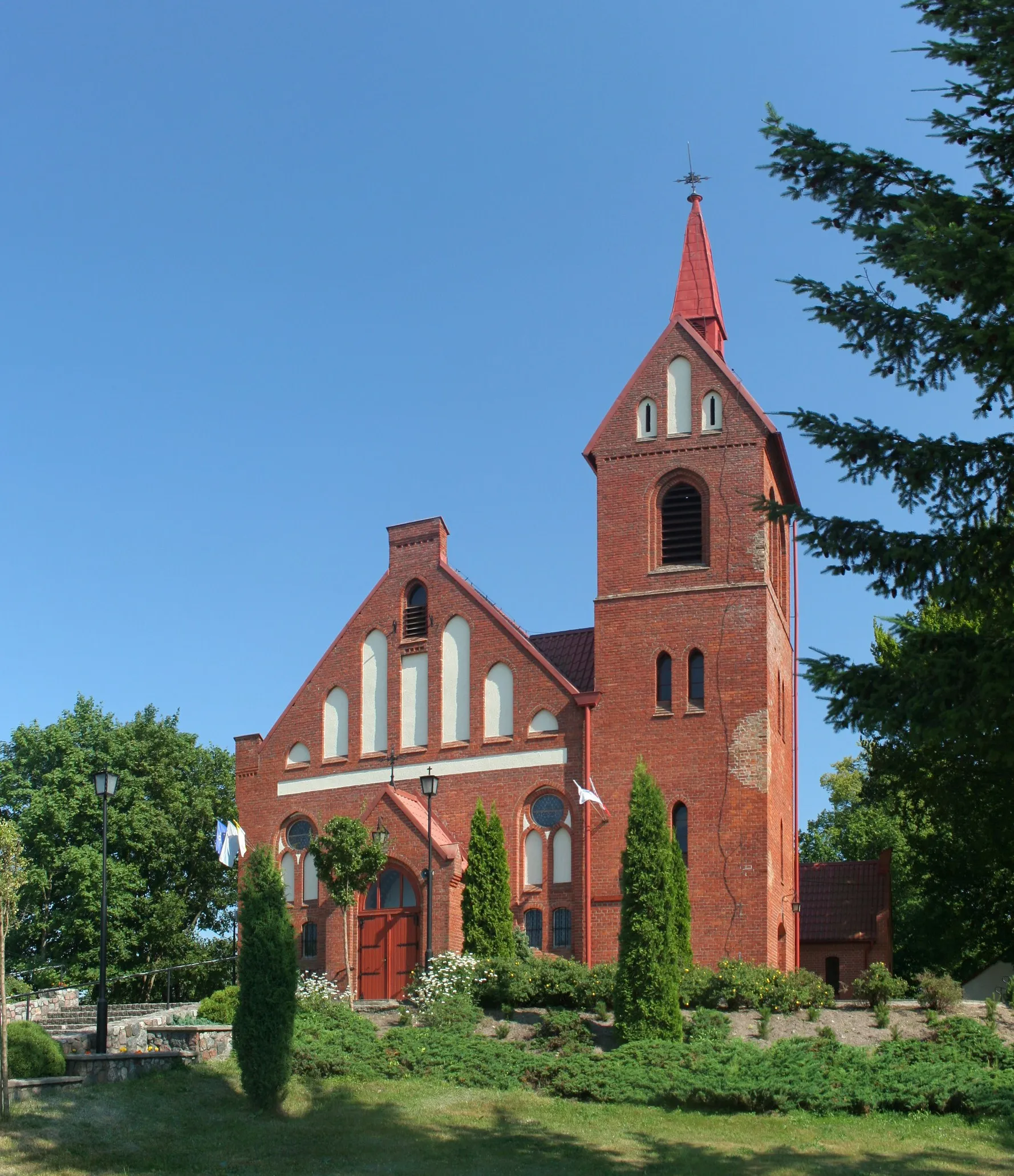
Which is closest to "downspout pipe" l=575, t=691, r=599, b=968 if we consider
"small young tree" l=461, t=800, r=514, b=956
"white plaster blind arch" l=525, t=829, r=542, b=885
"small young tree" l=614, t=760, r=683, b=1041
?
"white plaster blind arch" l=525, t=829, r=542, b=885

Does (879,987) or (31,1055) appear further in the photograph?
(879,987)

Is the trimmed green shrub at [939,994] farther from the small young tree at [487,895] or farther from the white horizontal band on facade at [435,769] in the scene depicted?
the white horizontal band on facade at [435,769]

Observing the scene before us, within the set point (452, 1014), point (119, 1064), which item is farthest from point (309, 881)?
point (119, 1064)

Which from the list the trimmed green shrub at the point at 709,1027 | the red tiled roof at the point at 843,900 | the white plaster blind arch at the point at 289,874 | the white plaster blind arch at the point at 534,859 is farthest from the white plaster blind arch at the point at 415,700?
the red tiled roof at the point at 843,900

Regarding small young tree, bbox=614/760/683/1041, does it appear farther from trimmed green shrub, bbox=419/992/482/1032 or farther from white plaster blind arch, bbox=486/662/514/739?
white plaster blind arch, bbox=486/662/514/739

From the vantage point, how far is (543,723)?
3281 centimetres

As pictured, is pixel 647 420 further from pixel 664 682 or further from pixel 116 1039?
pixel 116 1039

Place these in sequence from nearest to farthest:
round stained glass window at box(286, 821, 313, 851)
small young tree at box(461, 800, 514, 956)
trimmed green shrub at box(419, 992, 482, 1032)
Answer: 1. trimmed green shrub at box(419, 992, 482, 1032)
2. small young tree at box(461, 800, 514, 956)
3. round stained glass window at box(286, 821, 313, 851)

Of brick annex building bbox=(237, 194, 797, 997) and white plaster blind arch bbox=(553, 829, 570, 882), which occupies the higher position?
brick annex building bbox=(237, 194, 797, 997)

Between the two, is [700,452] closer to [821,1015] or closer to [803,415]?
[821,1015]

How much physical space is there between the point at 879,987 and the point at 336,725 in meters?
14.7

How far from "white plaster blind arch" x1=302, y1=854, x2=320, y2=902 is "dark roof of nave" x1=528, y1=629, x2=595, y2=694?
7.54 meters

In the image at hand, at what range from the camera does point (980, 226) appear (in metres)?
12.7

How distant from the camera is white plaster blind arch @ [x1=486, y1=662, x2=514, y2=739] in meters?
33.2
